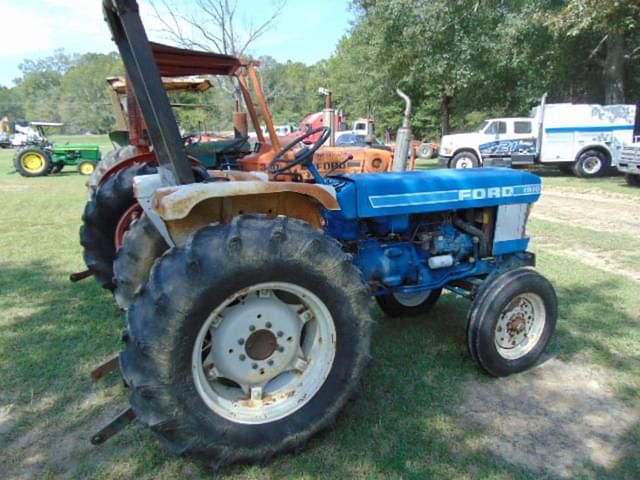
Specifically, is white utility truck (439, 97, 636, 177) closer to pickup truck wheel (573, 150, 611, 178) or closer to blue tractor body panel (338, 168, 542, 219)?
pickup truck wheel (573, 150, 611, 178)

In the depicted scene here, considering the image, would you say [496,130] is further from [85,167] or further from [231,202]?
[231,202]

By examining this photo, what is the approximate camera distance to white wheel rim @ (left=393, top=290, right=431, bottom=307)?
3.58 metres

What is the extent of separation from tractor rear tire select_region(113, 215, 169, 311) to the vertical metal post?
32.0 inches

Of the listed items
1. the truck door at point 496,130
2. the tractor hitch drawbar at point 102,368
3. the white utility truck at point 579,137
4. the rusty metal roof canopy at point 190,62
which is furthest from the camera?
the truck door at point 496,130

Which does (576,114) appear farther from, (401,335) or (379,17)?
(401,335)

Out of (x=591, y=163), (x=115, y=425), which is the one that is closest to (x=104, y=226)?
(x=115, y=425)

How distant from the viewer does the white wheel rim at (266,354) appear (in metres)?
2.06

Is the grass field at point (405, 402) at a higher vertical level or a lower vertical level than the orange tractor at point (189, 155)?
lower

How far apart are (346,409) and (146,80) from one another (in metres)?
1.88

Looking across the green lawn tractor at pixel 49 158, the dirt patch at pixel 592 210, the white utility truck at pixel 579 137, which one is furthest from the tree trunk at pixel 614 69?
the green lawn tractor at pixel 49 158

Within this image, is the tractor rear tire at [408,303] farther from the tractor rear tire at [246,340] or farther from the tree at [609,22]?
the tree at [609,22]

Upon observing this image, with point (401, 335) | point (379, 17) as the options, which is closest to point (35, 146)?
point (379, 17)

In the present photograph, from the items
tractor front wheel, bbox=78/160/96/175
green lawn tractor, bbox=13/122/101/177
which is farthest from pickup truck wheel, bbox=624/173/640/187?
tractor front wheel, bbox=78/160/96/175

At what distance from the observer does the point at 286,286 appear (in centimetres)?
199
